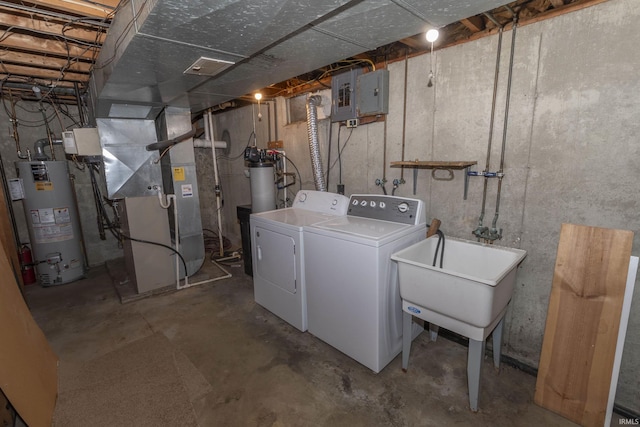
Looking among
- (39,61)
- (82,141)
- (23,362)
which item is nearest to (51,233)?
(82,141)

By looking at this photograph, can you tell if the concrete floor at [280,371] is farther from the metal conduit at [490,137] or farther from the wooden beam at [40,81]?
the wooden beam at [40,81]

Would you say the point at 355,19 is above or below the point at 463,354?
above

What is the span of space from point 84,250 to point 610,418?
5635 mm

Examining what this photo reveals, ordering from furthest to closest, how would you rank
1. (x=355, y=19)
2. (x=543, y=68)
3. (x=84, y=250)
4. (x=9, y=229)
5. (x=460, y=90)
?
(x=84, y=250)
(x=9, y=229)
(x=460, y=90)
(x=543, y=68)
(x=355, y=19)

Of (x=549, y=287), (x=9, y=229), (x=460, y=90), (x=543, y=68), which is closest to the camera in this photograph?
(x=543, y=68)

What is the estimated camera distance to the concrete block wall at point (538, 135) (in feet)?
4.97

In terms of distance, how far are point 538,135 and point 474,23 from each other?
2.77 feet

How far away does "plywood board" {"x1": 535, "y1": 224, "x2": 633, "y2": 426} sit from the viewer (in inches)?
58.6

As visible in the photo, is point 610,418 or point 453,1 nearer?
point 453,1

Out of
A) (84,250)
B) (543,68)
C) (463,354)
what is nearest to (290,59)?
(543,68)

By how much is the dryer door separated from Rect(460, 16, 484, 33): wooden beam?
1924 millimetres

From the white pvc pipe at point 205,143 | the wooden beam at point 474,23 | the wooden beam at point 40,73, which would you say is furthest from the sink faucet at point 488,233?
the wooden beam at point 40,73

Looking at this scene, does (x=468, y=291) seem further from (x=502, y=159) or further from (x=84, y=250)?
(x=84, y=250)

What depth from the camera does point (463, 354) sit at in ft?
7.16
